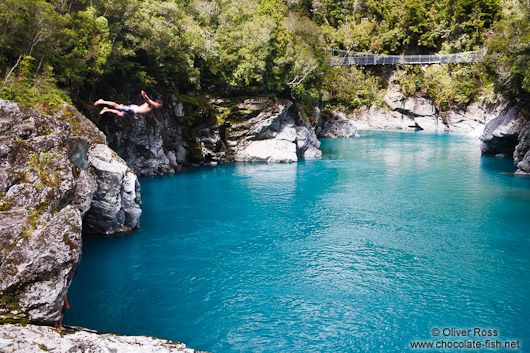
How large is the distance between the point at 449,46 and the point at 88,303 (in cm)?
7487

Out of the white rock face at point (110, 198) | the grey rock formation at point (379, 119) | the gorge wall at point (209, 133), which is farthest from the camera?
the grey rock formation at point (379, 119)

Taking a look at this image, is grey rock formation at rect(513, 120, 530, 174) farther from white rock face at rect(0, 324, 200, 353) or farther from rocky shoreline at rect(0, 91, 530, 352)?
white rock face at rect(0, 324, 200, 353)

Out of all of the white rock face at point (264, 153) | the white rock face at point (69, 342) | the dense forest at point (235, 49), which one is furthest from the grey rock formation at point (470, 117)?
the white rock face at point (69, 342)

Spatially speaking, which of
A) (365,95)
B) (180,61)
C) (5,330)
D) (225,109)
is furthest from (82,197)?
(365,95)

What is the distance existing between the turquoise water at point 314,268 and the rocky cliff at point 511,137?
21.0 ft

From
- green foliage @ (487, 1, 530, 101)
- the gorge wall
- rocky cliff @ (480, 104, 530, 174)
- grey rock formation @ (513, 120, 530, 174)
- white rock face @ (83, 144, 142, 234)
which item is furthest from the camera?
rocky cliff @ (480, 104, 530, 174)

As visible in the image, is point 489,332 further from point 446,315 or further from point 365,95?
point 365,95

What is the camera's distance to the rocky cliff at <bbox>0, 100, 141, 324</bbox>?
306 inches

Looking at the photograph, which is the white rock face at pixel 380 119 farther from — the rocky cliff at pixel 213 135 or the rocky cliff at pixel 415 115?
the rocky cliff at pixel 213 135

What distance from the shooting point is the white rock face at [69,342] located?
6.60 m

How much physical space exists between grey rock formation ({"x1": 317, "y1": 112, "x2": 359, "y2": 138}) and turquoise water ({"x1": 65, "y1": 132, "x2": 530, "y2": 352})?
36.6 m

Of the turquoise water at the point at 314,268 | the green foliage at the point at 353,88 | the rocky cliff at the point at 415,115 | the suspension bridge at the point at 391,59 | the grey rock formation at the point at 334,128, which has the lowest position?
the turquoise water at the point at 314,268

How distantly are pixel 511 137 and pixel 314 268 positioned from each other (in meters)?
30.8

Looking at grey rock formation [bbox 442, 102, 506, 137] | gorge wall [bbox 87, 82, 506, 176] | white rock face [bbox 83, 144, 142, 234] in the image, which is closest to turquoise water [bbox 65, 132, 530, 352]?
white rock face [bbox 83, 144, 142, 234]
